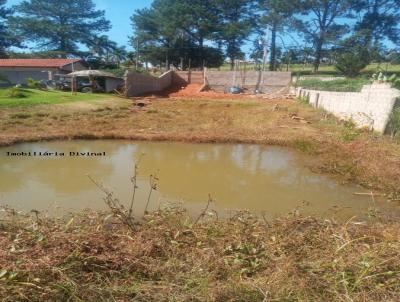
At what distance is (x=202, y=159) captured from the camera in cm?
806

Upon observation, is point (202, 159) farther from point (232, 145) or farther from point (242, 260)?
point (242, 260)

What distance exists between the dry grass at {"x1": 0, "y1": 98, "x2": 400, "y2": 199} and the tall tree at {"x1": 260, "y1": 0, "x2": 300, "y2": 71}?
17.5 meters

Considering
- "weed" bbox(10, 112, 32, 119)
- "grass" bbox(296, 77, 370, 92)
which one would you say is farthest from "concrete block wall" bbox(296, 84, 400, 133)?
"weed" bbox(10, 112, 32, 119)

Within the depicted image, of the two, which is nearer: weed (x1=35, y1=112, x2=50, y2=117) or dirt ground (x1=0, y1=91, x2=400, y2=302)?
dirt ground (x1=0, y1=91, x2=400, y2=302)

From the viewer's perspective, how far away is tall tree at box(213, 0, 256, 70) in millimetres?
31844

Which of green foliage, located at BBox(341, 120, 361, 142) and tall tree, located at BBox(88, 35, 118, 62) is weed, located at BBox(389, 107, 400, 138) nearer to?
green foliage, located at BBox(341, 120, 361, 142)

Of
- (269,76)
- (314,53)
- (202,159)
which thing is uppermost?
(314,53)

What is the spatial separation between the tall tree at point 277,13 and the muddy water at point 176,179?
81.4 ft

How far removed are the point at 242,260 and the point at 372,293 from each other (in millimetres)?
1034

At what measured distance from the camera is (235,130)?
1116 cm

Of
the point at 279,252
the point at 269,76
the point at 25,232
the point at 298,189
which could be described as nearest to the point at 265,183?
the point at 298,189

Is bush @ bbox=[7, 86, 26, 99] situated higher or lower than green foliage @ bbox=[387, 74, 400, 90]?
lower

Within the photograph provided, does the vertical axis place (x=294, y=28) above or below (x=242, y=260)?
above

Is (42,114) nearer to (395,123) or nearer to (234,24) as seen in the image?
(395,123)
